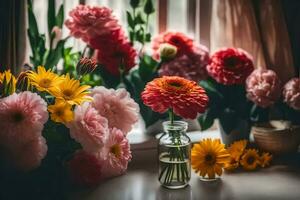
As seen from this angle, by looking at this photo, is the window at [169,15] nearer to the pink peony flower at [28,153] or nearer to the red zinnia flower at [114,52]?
the red zinnia flower at [114,52]

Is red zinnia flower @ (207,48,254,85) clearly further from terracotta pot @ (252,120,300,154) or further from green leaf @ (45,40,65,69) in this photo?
green leaf @ (45,40,65,69)

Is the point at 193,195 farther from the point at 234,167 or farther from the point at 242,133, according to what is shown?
the point at 242,133

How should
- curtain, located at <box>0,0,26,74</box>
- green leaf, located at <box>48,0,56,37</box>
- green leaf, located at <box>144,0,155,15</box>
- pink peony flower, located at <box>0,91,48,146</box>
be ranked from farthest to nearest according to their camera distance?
green leaf, located at <box>144,0,155,15</box> < green leaf, located at <box>48,0,56,37</box> < curtain, located at <box>0,0,26,74</box> < pink peony flower, located at <box>0,91,48,146</box>

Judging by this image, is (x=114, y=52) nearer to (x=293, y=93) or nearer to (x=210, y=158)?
(x=210, y=158)

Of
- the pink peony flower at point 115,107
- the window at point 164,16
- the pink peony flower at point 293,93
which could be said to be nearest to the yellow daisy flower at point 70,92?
the pink peony flower at point 115,107

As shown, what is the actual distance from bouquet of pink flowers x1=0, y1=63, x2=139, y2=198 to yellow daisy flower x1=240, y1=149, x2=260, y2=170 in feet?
1.21

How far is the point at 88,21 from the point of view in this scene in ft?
4.97

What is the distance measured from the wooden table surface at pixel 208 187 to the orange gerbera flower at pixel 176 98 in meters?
0.22

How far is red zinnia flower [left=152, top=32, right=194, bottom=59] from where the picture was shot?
164 centimetres

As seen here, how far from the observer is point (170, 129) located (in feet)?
4.36

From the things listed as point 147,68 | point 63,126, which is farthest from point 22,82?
point 147,68

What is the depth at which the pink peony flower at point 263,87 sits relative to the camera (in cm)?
157

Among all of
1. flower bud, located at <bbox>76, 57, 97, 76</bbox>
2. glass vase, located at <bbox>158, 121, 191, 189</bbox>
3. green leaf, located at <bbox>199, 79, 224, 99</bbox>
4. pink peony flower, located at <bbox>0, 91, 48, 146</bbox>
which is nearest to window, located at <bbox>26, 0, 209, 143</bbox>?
green leaf, located at <bbox>199, 79, 224, 99</bbox>

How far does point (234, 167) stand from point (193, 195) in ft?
0.80
